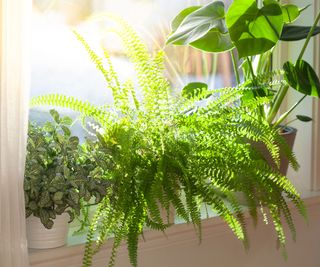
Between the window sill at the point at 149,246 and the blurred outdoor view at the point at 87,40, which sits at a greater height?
the blurred outdoor view at the point at 87,40

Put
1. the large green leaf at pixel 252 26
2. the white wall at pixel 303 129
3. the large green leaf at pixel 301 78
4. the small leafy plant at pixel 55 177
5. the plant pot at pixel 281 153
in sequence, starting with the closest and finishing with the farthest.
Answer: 1. the small leafy plant at pixel 55 177
2. the large green leaf at pixel 252 26
3. the large green leaf at pixel 301 78
4. the plant pot at pixel 281 153
5. the white wall at pixel 303 129

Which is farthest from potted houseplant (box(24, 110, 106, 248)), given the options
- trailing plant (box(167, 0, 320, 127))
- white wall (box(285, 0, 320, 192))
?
white wall (box(285, 0, 320, 192))

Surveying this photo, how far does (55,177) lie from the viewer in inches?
57.9

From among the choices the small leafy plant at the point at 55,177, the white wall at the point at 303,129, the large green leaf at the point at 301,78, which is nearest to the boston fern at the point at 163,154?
the small leafy plant at the point at 55,177

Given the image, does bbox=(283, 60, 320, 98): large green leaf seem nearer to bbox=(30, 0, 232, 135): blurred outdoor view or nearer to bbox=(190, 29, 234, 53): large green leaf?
bbox=(190, 29, 234, 53): large green leaf

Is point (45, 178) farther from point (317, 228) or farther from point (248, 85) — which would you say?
point (317, 228)

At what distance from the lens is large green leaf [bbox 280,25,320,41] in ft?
6.07

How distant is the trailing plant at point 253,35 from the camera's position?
1589 millimetres

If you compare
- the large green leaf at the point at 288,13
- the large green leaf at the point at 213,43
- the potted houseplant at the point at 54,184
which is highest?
the large green leaf at the point at 288,13

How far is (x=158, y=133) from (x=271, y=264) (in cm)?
81

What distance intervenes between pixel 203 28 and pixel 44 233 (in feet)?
2.18

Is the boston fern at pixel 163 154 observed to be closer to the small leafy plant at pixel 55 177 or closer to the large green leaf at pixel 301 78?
the small leafy plant at pixel 55 177

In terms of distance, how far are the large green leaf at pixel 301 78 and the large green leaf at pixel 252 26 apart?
8.2 inches

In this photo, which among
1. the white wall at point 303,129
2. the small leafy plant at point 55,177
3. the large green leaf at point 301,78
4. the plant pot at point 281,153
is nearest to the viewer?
the small leafy plant at point 55,177
